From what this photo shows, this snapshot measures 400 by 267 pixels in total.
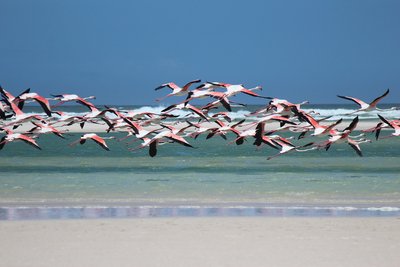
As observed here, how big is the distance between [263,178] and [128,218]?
9.26 m

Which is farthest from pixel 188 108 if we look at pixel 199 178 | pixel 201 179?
pixel 199 178

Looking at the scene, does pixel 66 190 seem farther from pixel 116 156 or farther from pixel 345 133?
pixel 116 156

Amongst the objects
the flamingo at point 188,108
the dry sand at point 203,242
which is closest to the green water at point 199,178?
the flamingo at point 188,108

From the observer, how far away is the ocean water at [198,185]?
18031 millimetres

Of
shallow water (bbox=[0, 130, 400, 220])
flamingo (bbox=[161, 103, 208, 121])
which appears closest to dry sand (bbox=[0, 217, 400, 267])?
shallow water (bbox=[0, 130, 400, 220])

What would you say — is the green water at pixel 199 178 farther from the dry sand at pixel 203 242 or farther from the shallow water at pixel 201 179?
the dry sand at pixel 203 242

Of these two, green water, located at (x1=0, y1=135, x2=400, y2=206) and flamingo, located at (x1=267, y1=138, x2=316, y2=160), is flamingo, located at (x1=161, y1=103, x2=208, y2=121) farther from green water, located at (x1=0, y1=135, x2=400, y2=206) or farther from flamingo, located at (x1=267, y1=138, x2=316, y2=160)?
green water, located at (x1=0, y1=135, x2=400, y2=206)

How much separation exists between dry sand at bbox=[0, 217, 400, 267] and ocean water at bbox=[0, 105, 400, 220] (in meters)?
1.35

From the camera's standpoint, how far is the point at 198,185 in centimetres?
2327

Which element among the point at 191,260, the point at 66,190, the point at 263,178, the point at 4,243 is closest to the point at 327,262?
the point at 191,260

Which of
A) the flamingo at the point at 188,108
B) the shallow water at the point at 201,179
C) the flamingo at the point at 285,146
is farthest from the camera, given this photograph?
the flamingo at the point at 188,108

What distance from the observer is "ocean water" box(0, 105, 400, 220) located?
18.0m

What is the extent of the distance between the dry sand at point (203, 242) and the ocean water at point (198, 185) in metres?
1.35

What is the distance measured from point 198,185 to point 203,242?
367 inches
